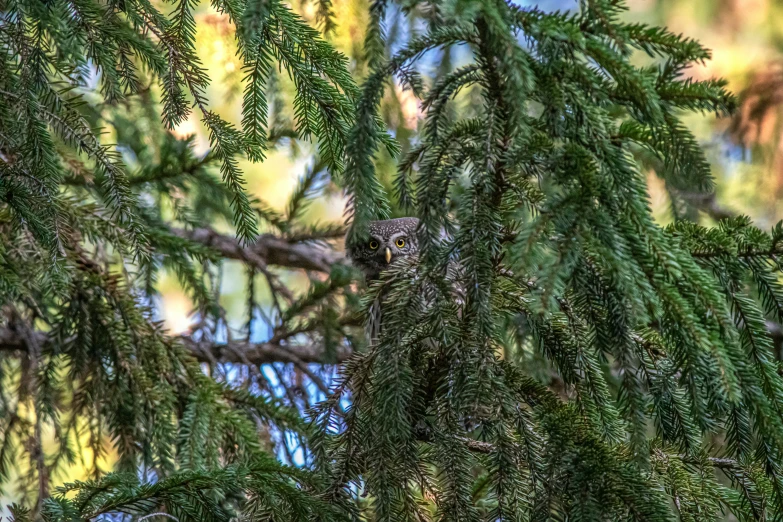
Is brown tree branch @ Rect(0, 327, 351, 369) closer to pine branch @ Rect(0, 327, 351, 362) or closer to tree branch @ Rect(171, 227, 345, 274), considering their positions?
pine branch @ Rect(0, 327, 351, 362)

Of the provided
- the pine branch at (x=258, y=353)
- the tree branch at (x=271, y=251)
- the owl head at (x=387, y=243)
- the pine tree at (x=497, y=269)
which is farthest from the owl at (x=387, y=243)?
the pine tree at (x=497, y=269)

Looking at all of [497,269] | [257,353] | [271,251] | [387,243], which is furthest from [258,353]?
[497,269]

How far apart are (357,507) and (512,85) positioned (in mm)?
1036

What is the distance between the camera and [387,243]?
128 inches

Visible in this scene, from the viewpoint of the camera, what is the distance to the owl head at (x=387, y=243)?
10.6 feet

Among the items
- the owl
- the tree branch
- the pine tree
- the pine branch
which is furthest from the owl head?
the pine tree

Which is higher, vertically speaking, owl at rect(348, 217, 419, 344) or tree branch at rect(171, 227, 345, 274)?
tree branch at rect(171, 227, 345, 274)

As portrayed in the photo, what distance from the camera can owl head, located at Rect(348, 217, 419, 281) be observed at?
10.6ft

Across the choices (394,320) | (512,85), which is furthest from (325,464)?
(512,85)

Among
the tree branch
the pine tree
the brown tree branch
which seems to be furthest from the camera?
the tree branch

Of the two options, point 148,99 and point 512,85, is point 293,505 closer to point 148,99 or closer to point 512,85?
point 512,85

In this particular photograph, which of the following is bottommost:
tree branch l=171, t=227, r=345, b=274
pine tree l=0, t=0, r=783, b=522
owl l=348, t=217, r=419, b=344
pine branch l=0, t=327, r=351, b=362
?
pine tree l=0, t=0, r=783, b=522

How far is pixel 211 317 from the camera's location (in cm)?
341

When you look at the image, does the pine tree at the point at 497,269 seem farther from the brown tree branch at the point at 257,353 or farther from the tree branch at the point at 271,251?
the tree branch at the point at 271,251
